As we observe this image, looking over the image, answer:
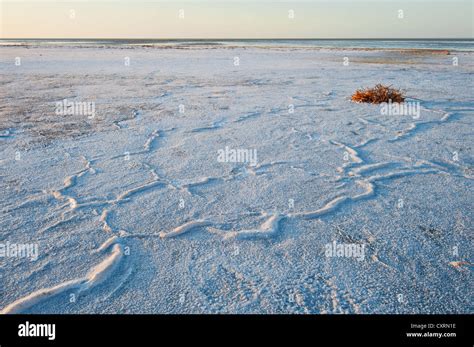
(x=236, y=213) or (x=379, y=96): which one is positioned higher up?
(x=379, y=96)

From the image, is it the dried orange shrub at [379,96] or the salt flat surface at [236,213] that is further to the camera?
the dried orange shrub at [379,96]

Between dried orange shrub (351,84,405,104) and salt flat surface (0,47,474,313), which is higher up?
dried orange shrub (351,84,405,104)

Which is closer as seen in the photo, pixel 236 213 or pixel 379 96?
pixel 236 213

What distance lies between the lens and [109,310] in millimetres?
1796

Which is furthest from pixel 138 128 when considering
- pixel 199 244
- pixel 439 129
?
pixel 439 129

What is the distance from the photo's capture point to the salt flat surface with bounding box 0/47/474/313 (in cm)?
191

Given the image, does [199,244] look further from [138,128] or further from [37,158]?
[138,128]

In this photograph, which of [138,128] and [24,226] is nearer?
[24,226]

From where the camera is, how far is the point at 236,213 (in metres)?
2.74

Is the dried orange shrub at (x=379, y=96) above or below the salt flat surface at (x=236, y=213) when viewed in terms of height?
above

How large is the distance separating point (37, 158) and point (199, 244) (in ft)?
7.99

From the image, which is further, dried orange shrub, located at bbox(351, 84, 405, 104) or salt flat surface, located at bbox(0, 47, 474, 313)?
dried orange shrub, located at bbox(351, 84, 405, 104)

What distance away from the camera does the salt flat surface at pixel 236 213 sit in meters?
1.91
